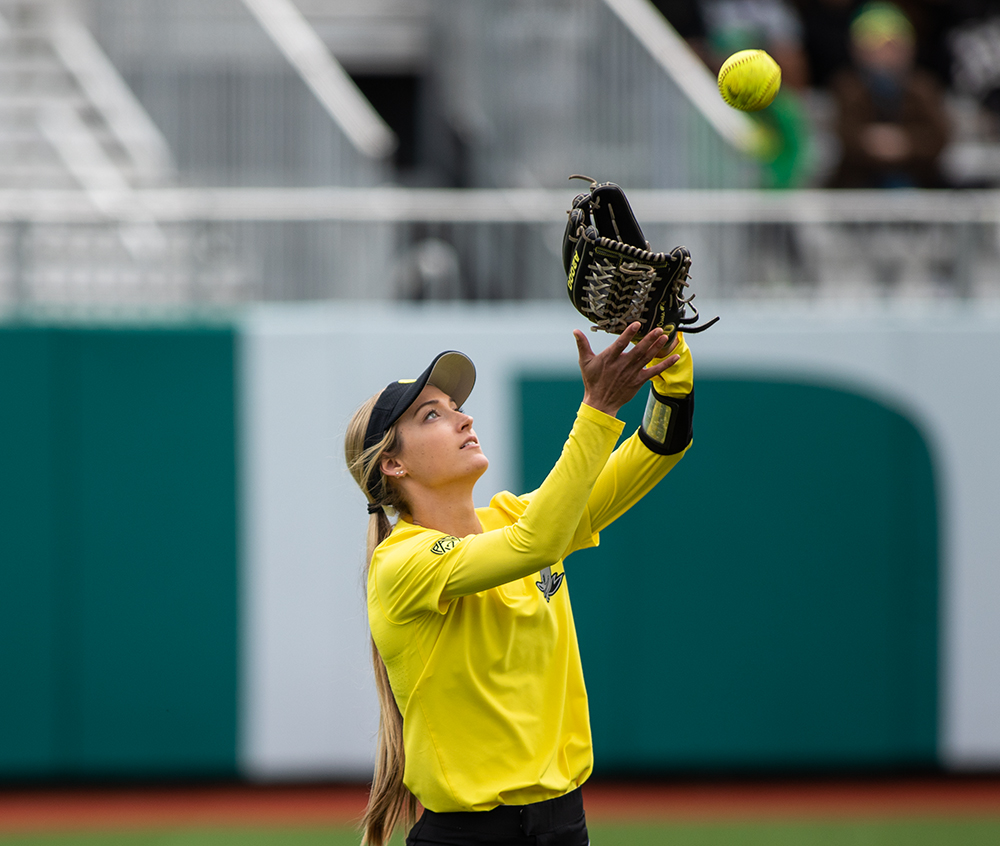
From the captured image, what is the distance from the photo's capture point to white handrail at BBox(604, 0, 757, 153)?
7.08m

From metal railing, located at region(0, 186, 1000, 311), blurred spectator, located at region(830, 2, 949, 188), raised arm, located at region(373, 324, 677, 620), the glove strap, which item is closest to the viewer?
raised arm, located at region(373, 324, 677, 620)

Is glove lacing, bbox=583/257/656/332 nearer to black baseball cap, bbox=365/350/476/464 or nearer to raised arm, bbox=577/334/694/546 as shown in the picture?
raised arm, bbox=577/334/694/546

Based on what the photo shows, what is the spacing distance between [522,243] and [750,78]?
160 inches

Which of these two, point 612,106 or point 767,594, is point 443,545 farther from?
point 612,106

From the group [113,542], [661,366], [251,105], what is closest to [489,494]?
[113,542]

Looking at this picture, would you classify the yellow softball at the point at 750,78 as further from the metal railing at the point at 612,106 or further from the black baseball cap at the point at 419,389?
the metal railing at the point at 612,106

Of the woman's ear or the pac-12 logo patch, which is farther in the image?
the woman's ear

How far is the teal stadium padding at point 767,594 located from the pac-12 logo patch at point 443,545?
406 cm

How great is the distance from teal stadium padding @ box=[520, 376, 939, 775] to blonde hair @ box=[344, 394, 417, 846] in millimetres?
3733

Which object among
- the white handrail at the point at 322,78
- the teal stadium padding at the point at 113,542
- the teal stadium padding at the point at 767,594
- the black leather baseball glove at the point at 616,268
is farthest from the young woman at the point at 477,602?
the white handrail at the point at 322,78

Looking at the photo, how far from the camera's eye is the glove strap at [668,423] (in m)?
3.00

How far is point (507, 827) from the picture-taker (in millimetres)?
2885

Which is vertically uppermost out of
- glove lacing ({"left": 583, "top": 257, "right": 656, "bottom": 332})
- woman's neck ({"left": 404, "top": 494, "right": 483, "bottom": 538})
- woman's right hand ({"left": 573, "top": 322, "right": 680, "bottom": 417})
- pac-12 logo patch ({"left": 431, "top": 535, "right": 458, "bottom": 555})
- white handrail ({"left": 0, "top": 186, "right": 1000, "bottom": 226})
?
white handrail ({"left": 0, "top": 186, "right": 1000, "bottom": 226})

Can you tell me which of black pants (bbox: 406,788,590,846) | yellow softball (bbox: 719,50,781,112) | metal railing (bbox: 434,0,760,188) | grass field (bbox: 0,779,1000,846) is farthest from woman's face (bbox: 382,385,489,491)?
metal railing (bbox: 434,0,760,188)
